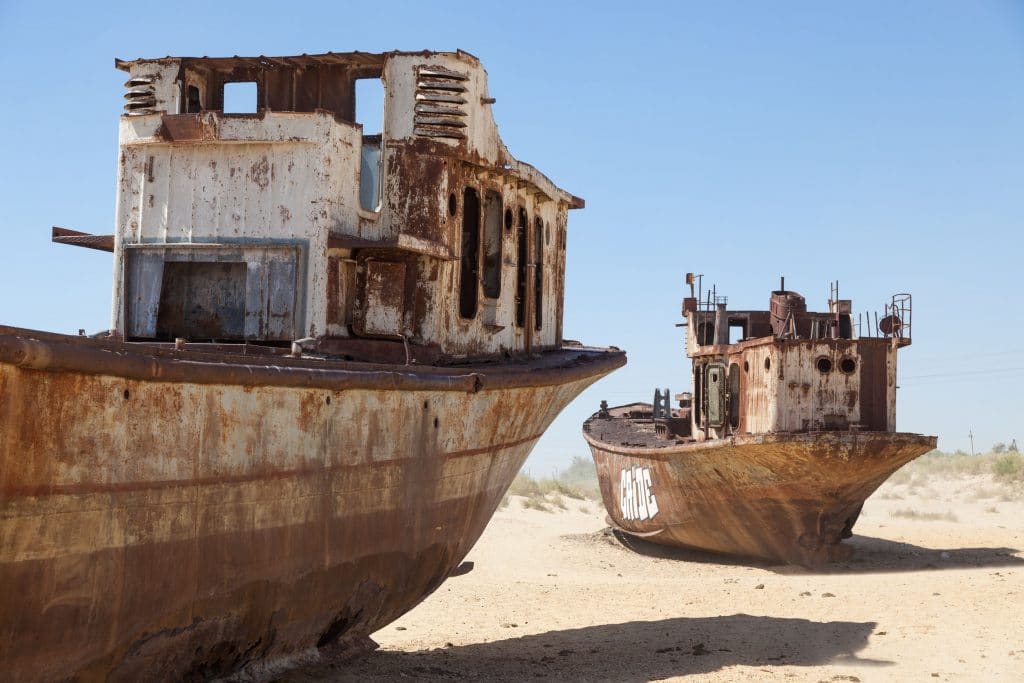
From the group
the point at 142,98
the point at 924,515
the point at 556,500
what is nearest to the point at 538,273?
the point at 142,98

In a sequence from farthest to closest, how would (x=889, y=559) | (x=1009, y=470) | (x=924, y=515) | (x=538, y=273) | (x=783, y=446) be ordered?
(x=1009, y=470)
(x=924, y=515)
(x=889, y=559)
(x=783, y=446)
(x=538, y=273)

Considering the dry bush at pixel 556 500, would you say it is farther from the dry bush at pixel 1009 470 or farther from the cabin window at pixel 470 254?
the cabin window at pixel 470 254

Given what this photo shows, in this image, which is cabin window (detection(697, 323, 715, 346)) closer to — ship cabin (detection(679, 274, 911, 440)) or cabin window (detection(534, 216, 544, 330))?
ship cabin (detection(679, 274, 911, 440))

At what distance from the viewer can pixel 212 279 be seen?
8.64m

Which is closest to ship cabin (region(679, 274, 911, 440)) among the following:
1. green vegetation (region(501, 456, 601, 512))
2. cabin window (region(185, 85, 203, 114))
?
cabin window (region(185, 85, 203, 114))

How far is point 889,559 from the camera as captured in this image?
1617cm

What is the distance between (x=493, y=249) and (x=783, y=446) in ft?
19.1

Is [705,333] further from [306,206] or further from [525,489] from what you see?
[525,489]

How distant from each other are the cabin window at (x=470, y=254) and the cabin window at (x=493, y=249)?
1.08 feet

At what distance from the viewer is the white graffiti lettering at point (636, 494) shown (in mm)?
18109

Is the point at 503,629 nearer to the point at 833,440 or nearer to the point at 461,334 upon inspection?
the point at 461,334

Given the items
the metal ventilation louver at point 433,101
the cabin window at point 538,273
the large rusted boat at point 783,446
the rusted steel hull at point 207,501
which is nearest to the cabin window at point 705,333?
the large rusted boat at point 783,446

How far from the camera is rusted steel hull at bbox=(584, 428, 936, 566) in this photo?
14.8 m

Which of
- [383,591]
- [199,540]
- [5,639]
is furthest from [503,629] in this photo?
[5,639]
